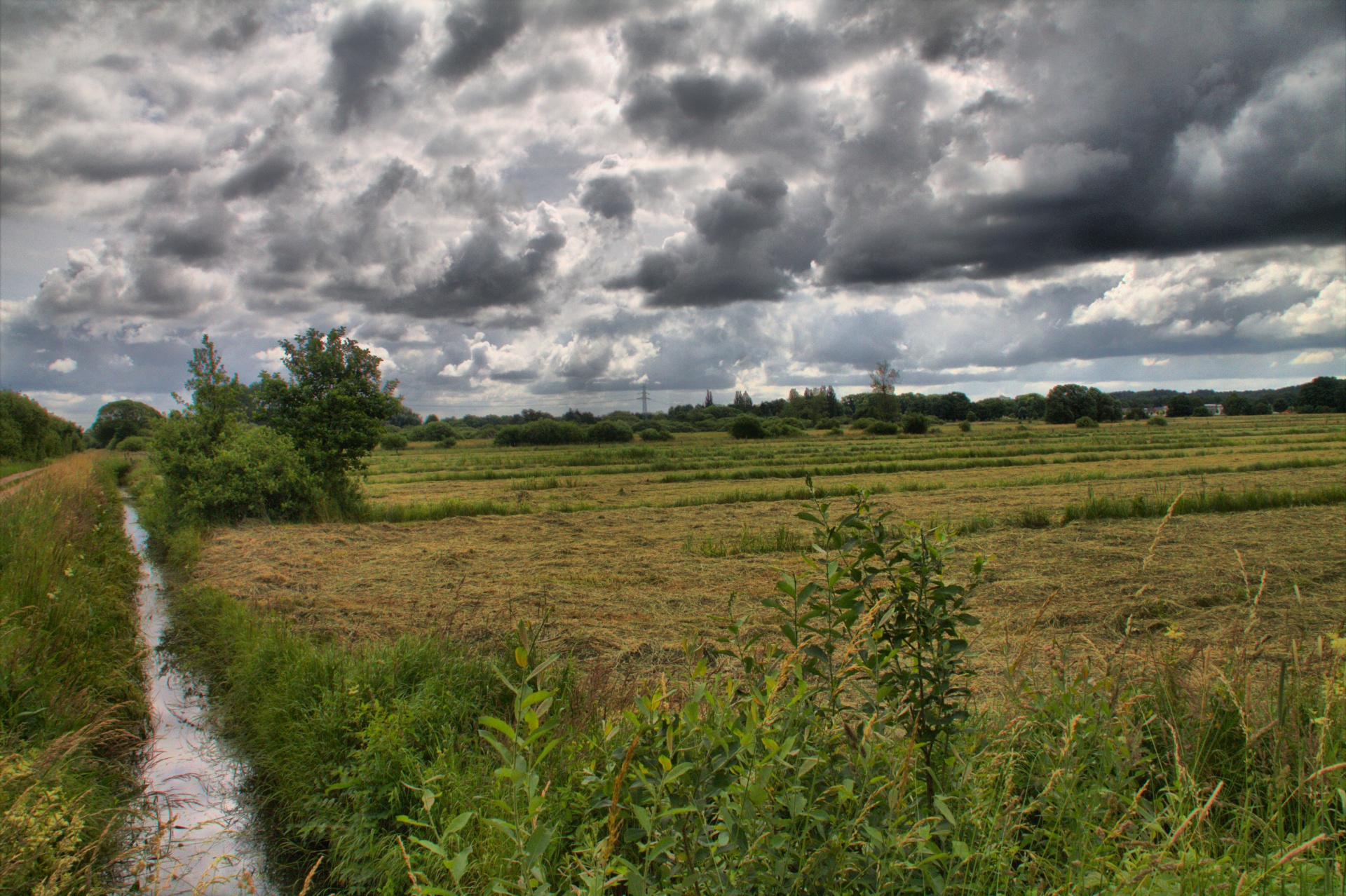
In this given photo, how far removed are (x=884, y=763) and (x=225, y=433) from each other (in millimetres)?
18514

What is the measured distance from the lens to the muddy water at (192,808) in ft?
13.1

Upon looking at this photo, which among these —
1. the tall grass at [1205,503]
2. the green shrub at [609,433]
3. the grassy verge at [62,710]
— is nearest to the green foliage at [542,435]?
the green shrub at [609,433]

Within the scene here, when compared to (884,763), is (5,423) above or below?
above

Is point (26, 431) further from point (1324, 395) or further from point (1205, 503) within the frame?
point (1324, 395)

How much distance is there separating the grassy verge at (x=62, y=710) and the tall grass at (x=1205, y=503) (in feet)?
49.9

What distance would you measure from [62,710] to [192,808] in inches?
52.4

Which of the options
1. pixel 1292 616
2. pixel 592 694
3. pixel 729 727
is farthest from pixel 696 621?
pixel 1292 616

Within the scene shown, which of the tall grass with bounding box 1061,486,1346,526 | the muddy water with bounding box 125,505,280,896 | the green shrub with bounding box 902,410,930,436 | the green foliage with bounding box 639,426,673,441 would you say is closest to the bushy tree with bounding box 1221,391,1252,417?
the green shrub with bounding box 902,410,930,436

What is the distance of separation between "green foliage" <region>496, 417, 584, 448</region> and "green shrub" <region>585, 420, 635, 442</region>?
3.98ft

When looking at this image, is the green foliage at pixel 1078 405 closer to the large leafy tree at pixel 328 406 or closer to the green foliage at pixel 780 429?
the green foliage at pixel 780 429

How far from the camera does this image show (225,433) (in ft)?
54.7

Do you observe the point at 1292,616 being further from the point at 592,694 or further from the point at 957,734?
the point at 592,694

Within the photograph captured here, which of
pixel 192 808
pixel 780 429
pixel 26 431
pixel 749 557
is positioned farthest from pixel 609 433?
pixel 192 808

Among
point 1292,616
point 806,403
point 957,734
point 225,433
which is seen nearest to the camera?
point 957,734
